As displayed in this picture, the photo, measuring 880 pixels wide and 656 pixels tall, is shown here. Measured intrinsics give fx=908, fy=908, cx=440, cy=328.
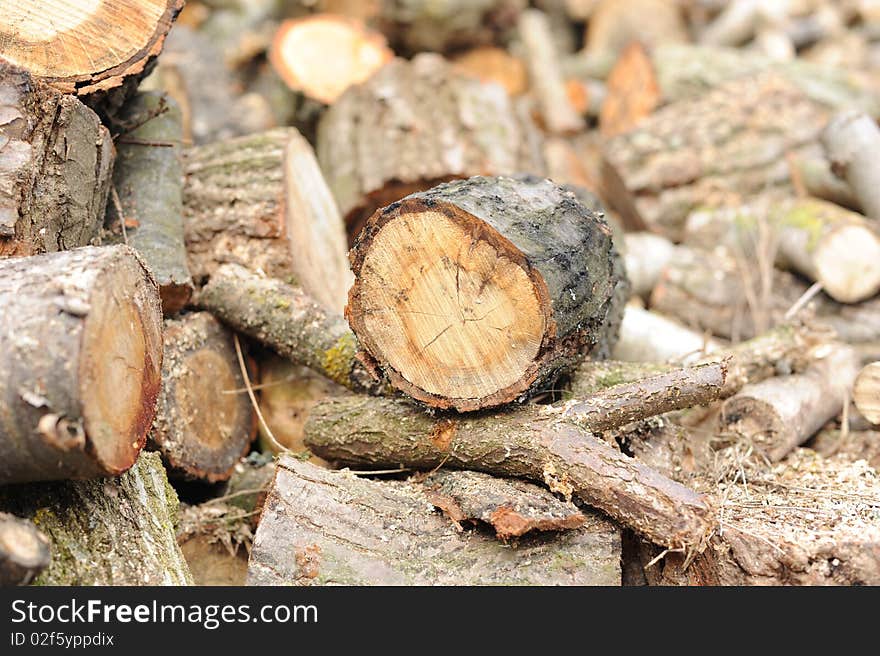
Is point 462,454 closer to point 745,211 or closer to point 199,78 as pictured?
point 745,211

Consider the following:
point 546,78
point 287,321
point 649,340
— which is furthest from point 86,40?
point 546,78

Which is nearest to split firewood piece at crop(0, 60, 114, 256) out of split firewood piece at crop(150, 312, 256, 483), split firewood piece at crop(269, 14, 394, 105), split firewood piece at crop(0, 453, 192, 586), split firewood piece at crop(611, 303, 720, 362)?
split firewood piece at crop(150, 312, 256, 483)

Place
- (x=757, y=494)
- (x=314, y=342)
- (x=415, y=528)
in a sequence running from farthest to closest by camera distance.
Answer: (x=314, y=342)
(x=757, y=494)
(x=415, y=528)

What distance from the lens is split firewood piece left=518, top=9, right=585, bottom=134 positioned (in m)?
6.15

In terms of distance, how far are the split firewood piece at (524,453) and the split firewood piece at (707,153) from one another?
277cm

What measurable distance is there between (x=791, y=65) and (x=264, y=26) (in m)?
3.68

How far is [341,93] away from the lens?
16.2 feet

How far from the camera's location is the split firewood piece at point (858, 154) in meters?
4.29

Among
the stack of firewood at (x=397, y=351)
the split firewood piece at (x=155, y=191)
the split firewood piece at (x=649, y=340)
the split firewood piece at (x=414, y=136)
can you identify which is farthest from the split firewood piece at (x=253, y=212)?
the split firewood piece at (x=649, y=340)

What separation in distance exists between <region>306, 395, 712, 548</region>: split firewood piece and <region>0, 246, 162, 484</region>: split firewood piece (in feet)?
2.52

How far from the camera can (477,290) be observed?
8.04ft

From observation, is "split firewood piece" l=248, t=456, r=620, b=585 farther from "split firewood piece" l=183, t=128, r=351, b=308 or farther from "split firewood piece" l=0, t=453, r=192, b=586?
"split firewood piece" l=183, t=128, r=351, b=308
